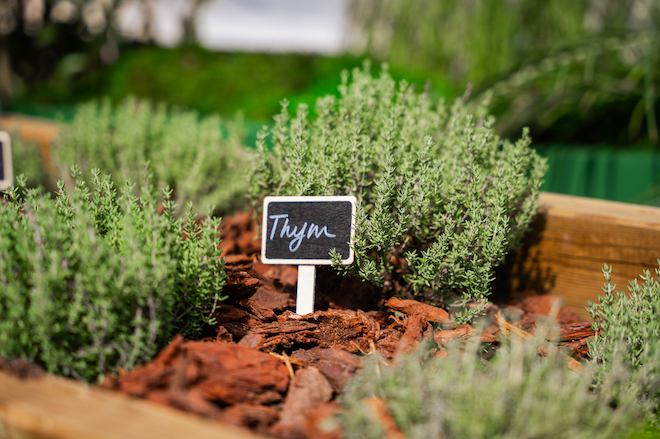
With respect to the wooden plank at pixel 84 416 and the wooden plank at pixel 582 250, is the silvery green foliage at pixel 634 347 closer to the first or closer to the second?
the wooden plank at pixel 582 250

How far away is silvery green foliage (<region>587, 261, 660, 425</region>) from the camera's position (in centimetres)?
90

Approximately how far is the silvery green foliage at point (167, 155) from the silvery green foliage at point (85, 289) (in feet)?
3.91

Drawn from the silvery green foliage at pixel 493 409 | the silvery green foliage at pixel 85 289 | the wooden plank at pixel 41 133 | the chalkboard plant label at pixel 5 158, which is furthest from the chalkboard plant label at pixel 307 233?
the wooden plank at pixel 41 133

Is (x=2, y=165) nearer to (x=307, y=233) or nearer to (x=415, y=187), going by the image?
(x=307, y=233)

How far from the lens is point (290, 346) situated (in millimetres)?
1112

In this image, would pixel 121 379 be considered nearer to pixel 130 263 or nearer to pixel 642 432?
pixel 130 263

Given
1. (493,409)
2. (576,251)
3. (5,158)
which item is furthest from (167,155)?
(493,409)

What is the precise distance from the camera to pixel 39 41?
5.11 metres

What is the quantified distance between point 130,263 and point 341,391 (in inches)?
20.4

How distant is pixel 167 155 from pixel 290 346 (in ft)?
5.01

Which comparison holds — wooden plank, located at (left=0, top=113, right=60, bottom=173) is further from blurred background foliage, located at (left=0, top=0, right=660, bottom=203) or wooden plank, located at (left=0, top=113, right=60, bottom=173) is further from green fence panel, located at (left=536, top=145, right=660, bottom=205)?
green fence panel, located at (left=536, top=145, right=660, bottom=205)

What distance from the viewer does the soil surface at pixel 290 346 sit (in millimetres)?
806

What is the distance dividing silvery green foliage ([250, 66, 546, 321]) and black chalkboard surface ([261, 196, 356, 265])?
5cm

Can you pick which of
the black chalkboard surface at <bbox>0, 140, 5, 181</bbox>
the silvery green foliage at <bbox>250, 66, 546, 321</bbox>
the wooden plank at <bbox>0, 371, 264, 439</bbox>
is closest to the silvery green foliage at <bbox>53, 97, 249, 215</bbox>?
the black chalkboard surface at <bbox>0, 140, 5, 181</bbox>
